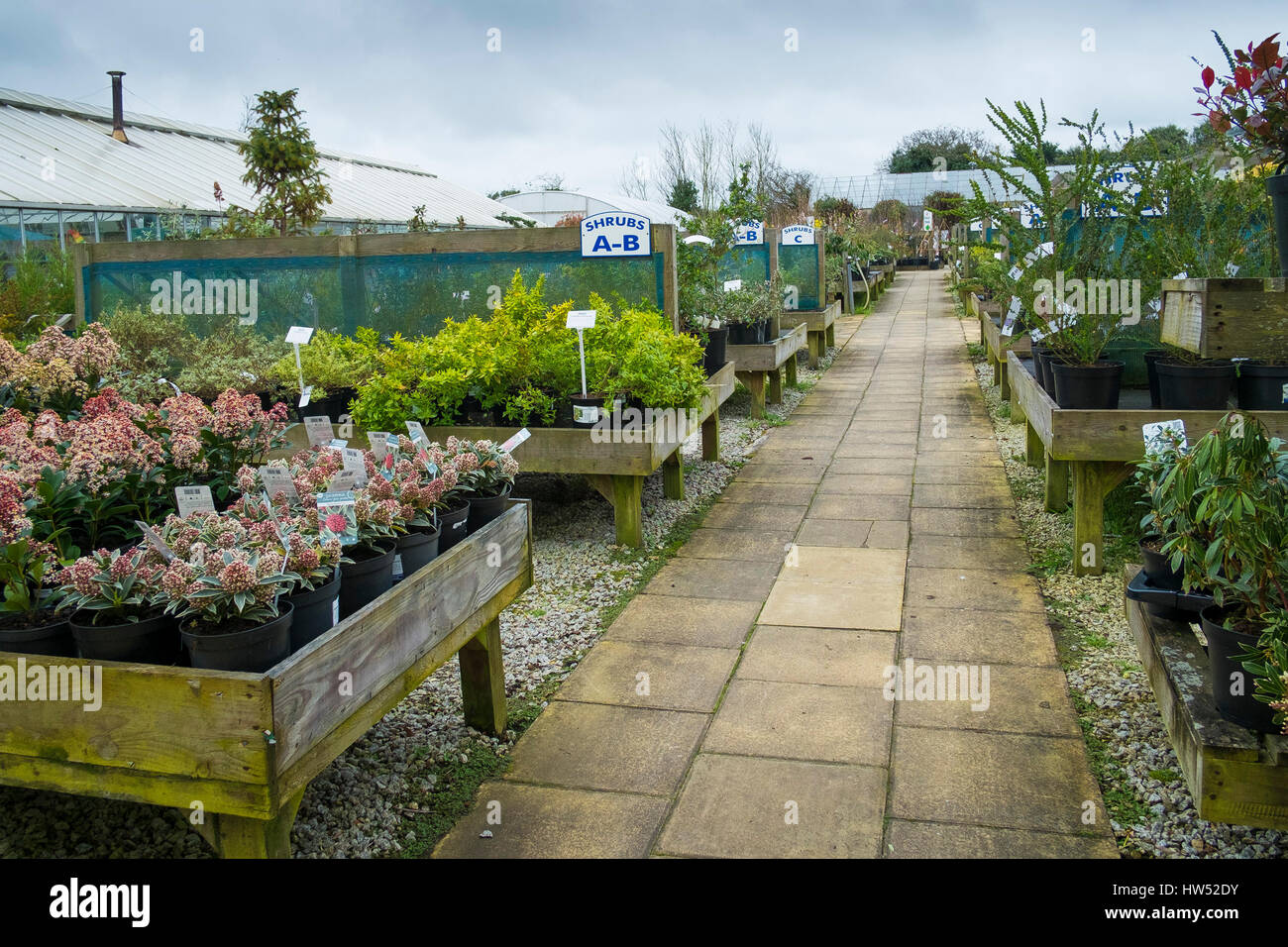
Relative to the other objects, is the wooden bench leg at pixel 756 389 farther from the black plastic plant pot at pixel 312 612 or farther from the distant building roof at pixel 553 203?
the distant building roof at pixel 553 203

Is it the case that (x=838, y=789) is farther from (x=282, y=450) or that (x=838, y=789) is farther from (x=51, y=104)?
(x=51, y=104)

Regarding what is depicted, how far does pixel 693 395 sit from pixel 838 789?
3140 mm

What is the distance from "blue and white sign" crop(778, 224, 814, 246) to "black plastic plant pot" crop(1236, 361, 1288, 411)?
8583 mm

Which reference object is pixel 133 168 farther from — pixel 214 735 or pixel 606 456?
pixel 214 735

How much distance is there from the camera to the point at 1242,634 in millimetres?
2225

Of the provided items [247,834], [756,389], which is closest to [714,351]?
[756,389]

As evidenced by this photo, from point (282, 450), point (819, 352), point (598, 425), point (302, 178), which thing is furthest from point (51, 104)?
point (598, 425)

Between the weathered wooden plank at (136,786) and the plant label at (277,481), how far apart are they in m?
0.96

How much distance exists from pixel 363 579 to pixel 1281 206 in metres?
2.40

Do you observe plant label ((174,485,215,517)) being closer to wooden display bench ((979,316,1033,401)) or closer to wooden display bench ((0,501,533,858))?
wooden display bench ((0,501,533,858))

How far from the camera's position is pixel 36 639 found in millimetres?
2246

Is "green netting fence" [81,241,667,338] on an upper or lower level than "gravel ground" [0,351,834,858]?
upper

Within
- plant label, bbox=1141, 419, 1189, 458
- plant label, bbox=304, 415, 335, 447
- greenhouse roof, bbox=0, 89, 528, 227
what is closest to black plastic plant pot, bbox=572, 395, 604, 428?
plant label, bbox=304, 415, 335, 447

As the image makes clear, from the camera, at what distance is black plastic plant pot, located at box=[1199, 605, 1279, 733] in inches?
86.4
